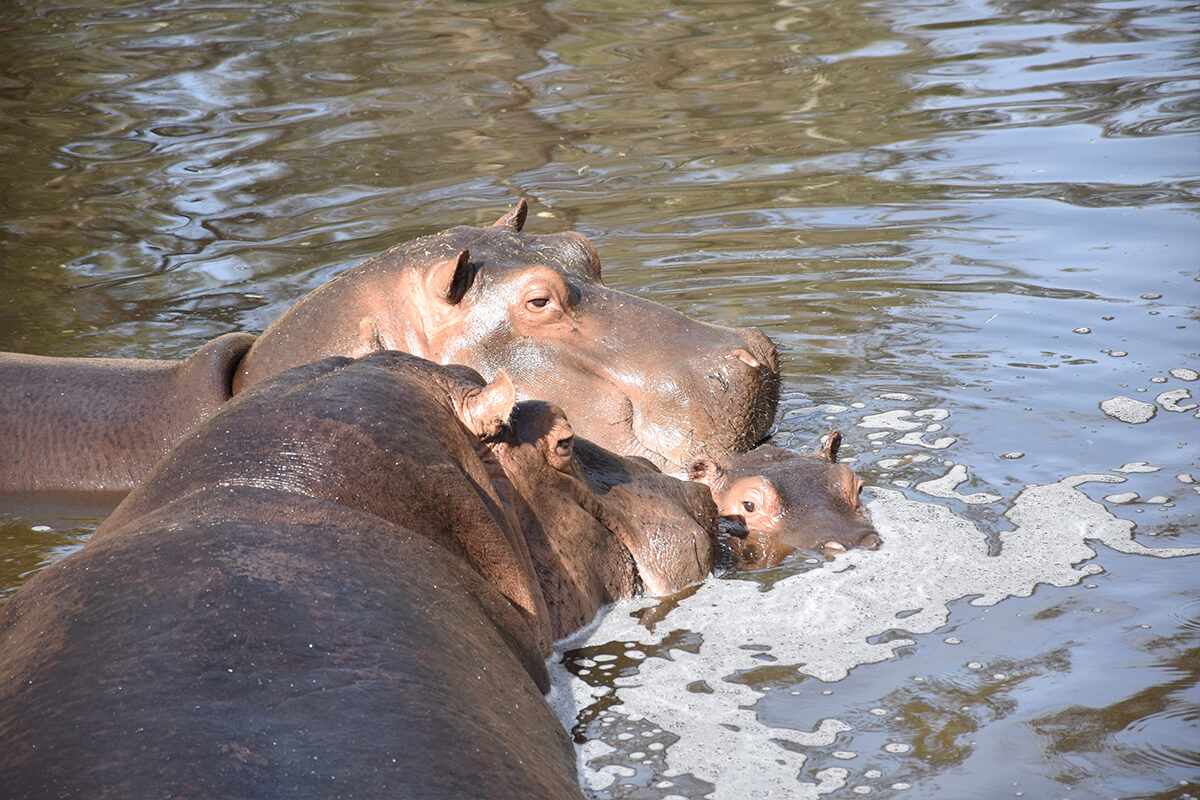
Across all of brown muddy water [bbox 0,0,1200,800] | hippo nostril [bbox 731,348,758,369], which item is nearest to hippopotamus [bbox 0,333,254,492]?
brown muddy water [bbox 0,0,1200,800]

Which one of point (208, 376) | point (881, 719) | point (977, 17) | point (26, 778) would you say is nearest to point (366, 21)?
point (977, 17)

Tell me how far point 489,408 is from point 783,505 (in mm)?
1715

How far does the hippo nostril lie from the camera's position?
5.51 metres

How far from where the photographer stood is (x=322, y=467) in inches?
116

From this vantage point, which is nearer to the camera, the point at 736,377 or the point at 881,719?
the point at 881,719

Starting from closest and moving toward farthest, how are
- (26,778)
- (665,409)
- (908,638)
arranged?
(26,778) < (908,638) < (665,409)

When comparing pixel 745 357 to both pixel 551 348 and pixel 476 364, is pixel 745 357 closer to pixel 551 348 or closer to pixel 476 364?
pixel 551 348

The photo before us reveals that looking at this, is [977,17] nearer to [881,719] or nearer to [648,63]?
[648,63]

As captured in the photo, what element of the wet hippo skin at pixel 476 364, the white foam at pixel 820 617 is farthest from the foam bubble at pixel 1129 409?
the wet hippo skin at pixel 476 364

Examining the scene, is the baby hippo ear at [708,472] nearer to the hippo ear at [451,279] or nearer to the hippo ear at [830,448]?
the hippo ear at [830,448]

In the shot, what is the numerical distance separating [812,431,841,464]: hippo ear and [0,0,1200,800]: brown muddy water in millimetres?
208

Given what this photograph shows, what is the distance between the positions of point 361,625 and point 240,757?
0.45 metres

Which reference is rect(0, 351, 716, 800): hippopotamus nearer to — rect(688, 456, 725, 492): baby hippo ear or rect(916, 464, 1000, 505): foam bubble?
rect(688, 456, 725, 492): baby hippo ear

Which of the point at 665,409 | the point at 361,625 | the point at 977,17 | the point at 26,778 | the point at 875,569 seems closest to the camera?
the point at 26,778
